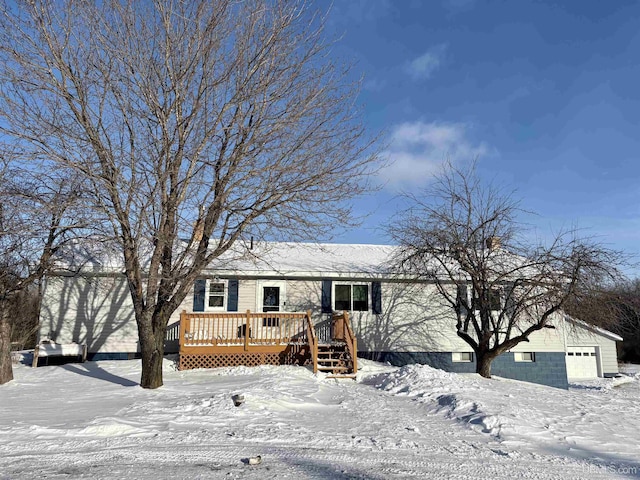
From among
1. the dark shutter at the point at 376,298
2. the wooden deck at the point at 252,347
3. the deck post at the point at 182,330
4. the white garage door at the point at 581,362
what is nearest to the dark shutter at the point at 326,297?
the dark shutter at the point at 376,298

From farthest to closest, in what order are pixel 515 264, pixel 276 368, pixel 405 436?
pixel 515 264 → pixel 276 368 → pixel 405 436

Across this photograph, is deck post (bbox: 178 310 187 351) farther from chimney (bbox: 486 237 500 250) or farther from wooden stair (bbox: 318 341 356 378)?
chimney (bbox: 486 237 500 250)

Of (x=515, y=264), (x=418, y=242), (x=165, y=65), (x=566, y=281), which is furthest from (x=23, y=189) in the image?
(x=566, y=281)

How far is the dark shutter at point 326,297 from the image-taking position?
15094mm

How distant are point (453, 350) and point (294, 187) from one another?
975 centimetres

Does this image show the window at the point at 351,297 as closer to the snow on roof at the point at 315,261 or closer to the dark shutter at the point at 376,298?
the dark shutter at the point at 376,298

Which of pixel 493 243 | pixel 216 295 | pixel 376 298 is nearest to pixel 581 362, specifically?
pixel 493 243

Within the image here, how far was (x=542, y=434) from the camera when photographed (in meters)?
6.02

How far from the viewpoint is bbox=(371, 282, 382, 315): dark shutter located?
1540 centimetres

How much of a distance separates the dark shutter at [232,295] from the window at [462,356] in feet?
25.6

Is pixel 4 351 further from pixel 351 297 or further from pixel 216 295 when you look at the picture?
pixel 351 297

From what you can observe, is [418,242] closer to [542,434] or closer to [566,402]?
[566,402]

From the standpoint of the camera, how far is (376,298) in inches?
607

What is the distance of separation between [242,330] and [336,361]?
338cm
